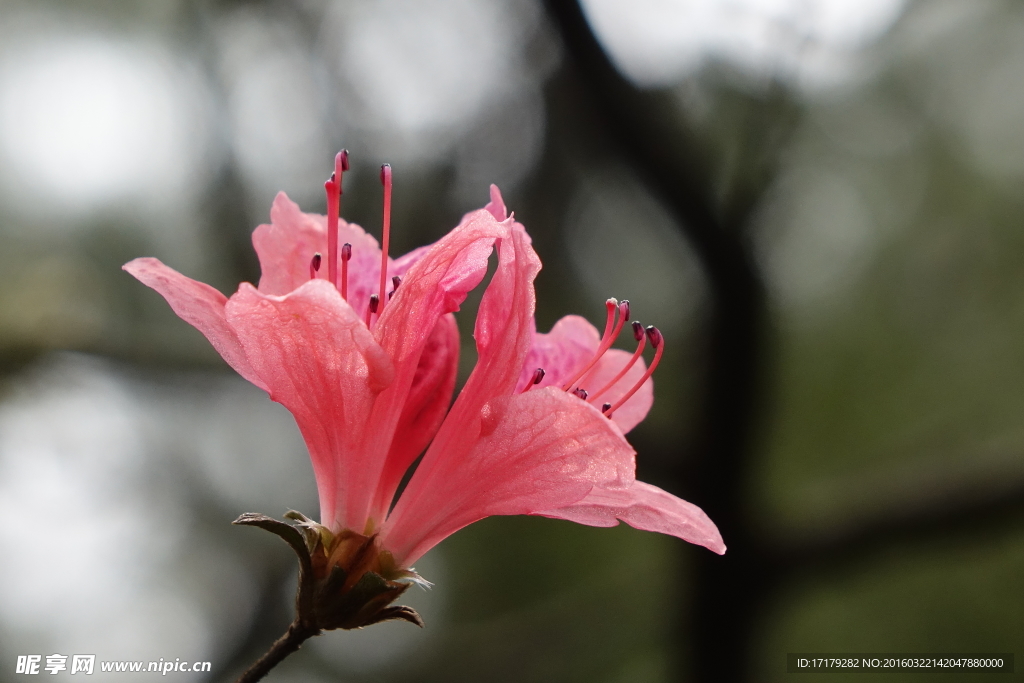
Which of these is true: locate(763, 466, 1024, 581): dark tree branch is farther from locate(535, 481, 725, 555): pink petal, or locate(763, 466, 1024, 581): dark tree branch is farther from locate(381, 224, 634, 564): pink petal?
locate(381, 224, 634, 564): pink petal

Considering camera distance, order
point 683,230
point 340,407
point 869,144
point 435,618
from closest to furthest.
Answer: point 340,407, point 683,230, point 869,144, point 435,618

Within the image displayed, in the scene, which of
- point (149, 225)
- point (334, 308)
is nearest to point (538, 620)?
point (149, 225)

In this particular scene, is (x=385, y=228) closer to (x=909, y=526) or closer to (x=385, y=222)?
(x=385, y=222)

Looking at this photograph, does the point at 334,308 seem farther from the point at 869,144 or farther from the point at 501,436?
the point at 869,144

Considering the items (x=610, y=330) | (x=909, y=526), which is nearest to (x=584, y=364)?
(x=610, y=330)

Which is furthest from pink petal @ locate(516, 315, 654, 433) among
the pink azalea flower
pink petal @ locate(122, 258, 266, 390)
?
pink petal @ locate(122, 258, 266, 390)

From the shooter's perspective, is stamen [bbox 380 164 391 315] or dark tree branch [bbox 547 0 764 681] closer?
stamen [bbox 380 164 391 315]

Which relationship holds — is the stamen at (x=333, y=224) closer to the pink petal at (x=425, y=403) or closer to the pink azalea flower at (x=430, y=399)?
the pink azalea flower at (x=430, y=399)
